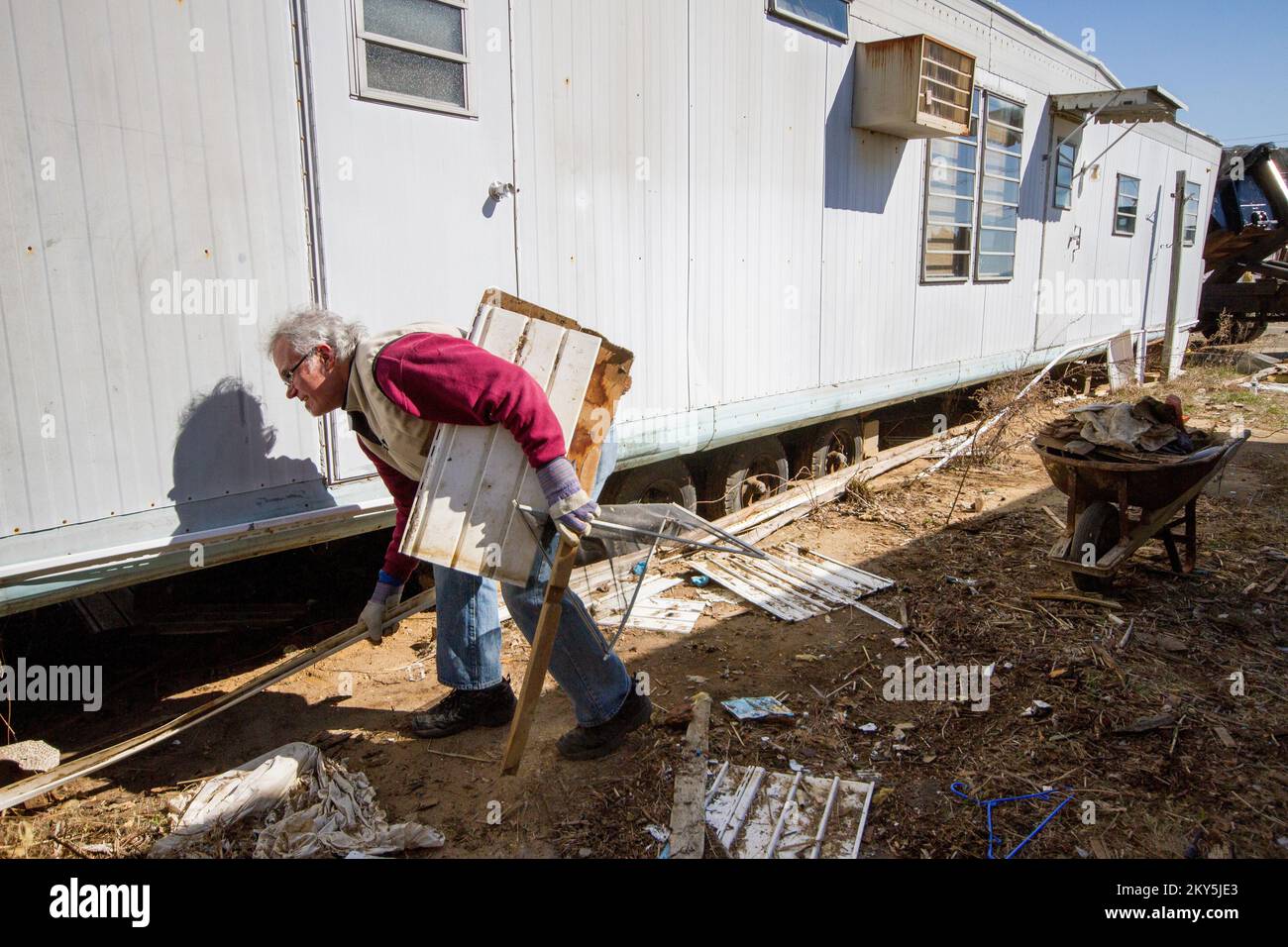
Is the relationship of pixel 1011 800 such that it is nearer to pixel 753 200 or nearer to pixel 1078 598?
pixel 1078 598

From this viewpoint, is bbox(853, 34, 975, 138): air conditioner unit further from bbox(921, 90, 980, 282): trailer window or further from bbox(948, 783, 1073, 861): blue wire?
bbox(948, 783, 1073, 861): blue wire

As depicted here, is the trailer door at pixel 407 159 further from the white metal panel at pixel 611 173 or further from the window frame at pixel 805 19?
the window frame at pixel 805 19

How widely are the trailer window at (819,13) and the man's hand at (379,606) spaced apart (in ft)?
14.6

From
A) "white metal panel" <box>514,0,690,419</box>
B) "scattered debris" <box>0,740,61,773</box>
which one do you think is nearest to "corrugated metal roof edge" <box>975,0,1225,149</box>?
"white metal panel" <box>514,0,690,419</box>

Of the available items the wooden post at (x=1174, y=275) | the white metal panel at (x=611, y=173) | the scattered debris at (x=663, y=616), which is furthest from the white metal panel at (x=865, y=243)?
the wooden post at (x=1174, y=275)

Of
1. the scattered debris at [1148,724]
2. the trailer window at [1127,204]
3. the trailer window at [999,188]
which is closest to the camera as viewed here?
the scattered debris at [1148,724]

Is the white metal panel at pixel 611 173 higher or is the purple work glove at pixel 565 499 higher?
the white metal panel at pixel 611 173

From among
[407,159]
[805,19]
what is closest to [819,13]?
[805,19]

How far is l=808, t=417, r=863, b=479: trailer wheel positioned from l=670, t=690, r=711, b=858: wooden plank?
155 inches

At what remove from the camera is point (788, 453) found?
7.03 meters

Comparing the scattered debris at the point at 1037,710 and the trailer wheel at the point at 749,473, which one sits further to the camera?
the trailer wheel at the point at 749,473

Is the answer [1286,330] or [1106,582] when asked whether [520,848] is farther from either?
[1286,330]

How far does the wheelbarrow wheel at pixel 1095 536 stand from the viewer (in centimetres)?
467

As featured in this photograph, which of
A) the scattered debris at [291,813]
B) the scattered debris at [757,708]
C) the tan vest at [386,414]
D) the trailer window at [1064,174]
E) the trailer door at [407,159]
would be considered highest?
the trailer window at [1064,174]
